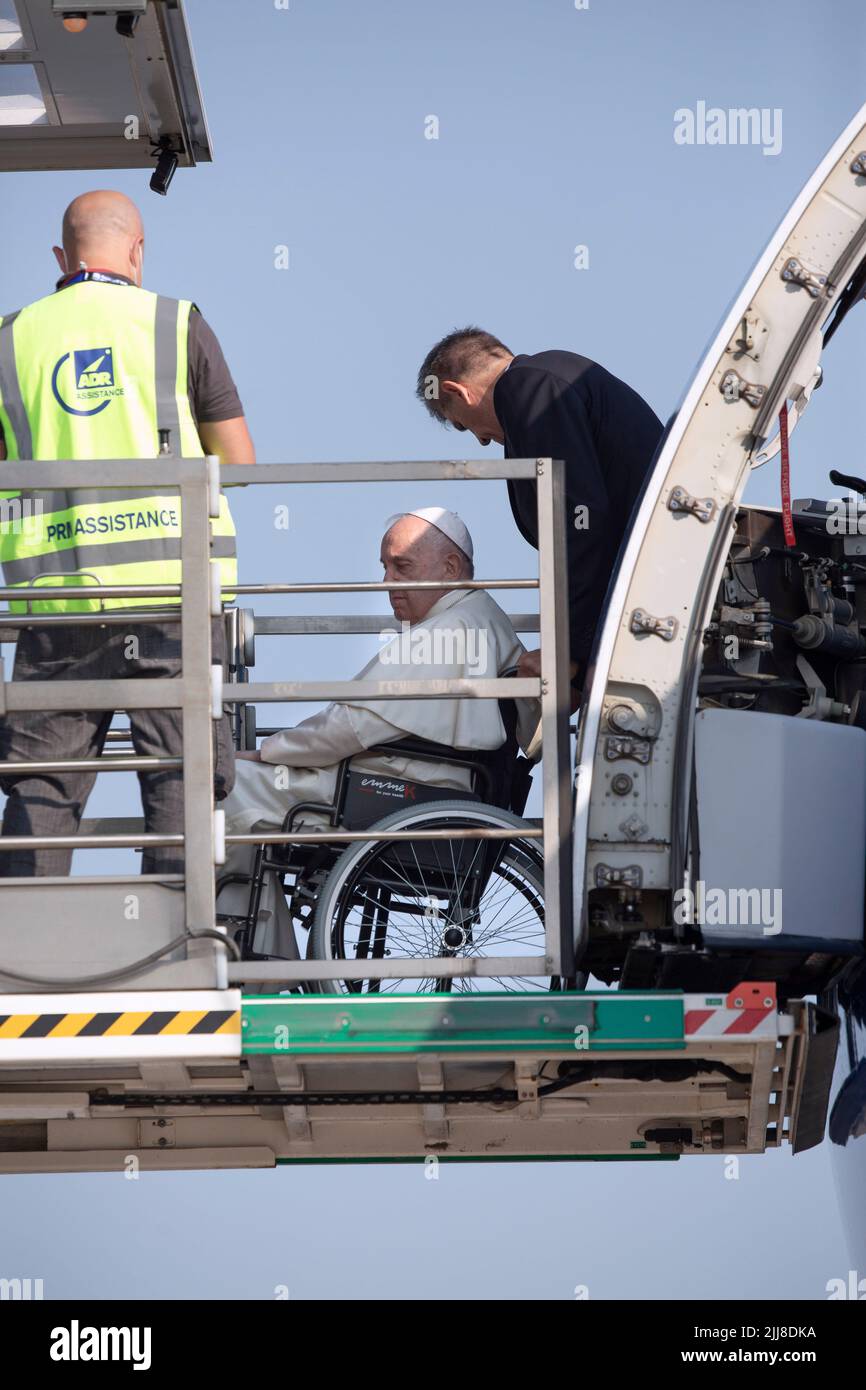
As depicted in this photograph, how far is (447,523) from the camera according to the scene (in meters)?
6.17

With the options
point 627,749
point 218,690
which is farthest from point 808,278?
point 218,690

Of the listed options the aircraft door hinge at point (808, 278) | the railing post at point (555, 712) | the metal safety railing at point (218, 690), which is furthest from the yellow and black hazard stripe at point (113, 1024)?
the aircraft door hinge at point (808, 278)

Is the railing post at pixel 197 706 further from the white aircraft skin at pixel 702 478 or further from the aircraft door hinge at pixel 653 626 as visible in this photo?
the aircraft door hinge at pixel 653 626

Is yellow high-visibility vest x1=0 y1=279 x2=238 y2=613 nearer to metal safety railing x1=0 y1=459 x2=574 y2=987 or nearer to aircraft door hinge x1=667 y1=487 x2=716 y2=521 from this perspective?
metal safety railing x1=0 y1=459 x2=574 y2=987

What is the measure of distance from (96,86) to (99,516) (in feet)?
5.21

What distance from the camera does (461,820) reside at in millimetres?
5539

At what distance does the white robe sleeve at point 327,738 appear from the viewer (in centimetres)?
576

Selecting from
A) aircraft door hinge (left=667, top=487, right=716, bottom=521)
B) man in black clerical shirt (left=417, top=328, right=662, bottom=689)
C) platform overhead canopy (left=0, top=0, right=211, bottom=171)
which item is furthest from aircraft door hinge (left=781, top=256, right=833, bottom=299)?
platform overhead canopy (left=0, top=0, right=211, bottom=171)

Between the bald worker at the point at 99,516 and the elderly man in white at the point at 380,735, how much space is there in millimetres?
699

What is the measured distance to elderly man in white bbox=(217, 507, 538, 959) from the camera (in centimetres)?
573

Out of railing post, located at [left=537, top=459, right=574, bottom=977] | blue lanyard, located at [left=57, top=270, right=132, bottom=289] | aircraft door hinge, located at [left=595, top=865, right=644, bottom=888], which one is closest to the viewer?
railing post, located at [left=537, top=459, right=574, bottom=977]

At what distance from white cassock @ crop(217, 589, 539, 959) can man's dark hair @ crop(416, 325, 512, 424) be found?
83 centimetres

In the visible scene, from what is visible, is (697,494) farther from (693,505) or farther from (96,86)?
(96,86)
